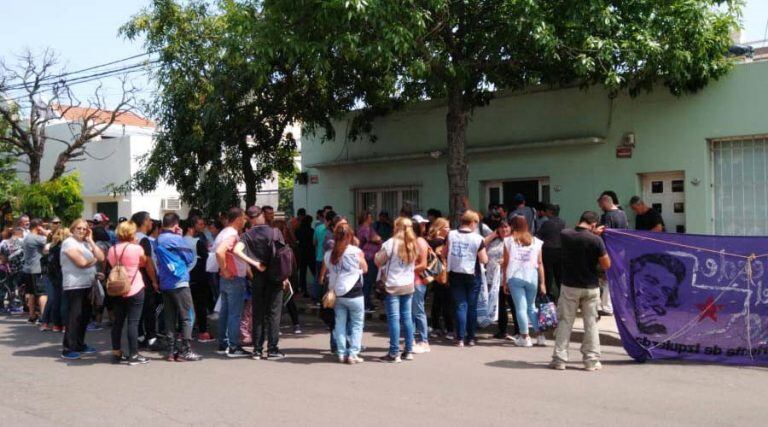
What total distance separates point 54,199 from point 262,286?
18.6m

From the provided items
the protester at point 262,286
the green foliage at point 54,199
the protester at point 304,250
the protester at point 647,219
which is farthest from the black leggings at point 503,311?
the green foliage at point 54,199

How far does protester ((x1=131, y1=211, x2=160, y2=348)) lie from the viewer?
9352mm

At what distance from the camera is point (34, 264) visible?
13078 mm

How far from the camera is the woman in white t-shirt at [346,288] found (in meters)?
8.66

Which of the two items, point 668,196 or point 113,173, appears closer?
point 668,196

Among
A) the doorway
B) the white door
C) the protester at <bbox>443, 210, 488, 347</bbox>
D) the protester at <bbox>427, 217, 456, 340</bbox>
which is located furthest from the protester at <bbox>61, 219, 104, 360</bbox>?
the white door

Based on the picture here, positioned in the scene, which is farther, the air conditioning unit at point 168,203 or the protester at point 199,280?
the air conditioning unit at point 168,203

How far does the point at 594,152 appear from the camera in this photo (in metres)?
13.6

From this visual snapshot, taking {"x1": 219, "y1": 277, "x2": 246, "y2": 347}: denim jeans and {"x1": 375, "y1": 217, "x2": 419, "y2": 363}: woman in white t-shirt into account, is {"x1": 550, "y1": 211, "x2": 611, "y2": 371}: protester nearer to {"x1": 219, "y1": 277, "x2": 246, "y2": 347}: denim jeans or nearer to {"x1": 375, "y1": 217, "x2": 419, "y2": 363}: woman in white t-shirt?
{"x1": 375, "y1": 217, "x2": 419, "y2": 363}: woman in white t-shirt

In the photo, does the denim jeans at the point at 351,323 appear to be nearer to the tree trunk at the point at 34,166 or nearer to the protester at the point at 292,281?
the protester at the point at 292,281

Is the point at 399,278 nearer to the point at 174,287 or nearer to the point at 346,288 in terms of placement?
the point at 346,288

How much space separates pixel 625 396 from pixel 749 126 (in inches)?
272

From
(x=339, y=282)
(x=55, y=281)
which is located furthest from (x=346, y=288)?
(x=55, y=281)

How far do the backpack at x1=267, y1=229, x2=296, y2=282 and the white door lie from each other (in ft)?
23.3
